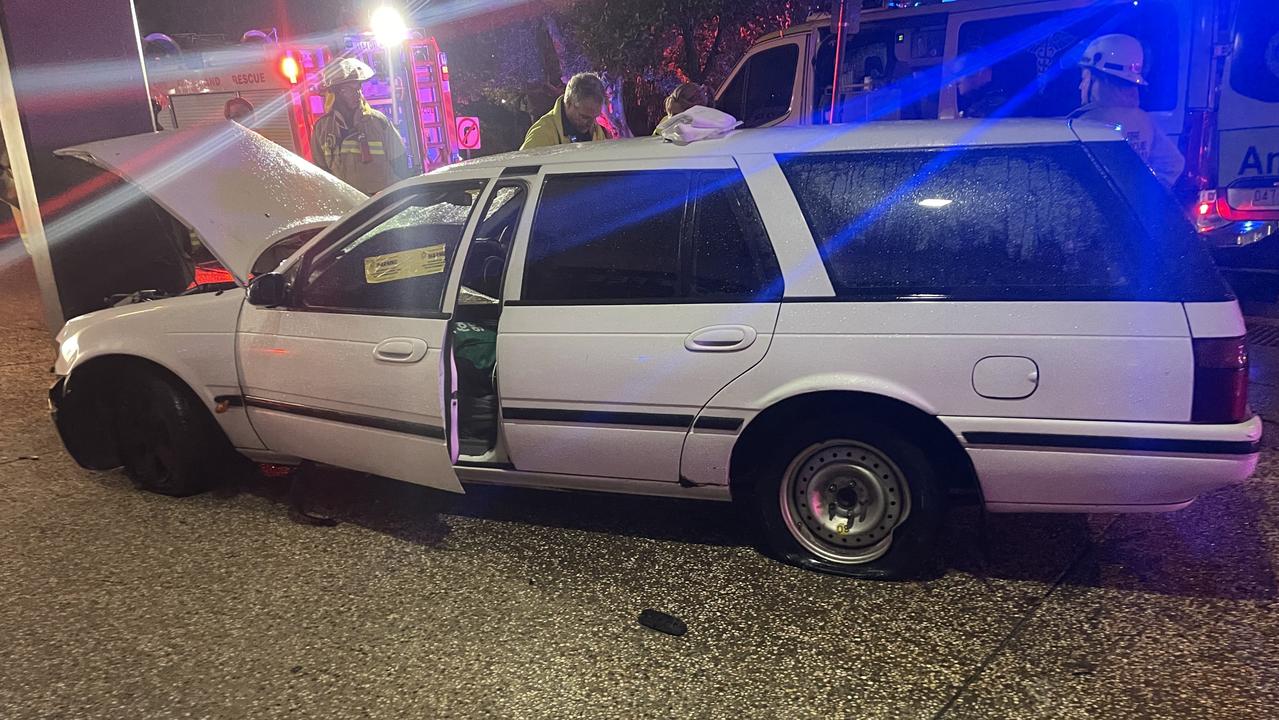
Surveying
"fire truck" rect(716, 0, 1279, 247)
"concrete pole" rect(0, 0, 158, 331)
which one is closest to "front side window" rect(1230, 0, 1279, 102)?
"fire truck" rect(716, 0, 1279, 247)

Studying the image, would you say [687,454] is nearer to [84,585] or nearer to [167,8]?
[84,585]

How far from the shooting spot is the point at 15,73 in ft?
20.7

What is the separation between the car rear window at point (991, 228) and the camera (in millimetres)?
2738

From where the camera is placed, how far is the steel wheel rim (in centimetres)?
309

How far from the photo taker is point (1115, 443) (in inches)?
109

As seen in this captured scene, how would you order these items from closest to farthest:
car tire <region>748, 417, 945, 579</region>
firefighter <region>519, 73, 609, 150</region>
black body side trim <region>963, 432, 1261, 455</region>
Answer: black body side trim <region>963, 432, 1261, 455</region>, car tire <region>748, 417, 945, 579</region>, firefighter <region>519, 73, 609, 150</region>

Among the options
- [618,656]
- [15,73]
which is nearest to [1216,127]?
[618,656]

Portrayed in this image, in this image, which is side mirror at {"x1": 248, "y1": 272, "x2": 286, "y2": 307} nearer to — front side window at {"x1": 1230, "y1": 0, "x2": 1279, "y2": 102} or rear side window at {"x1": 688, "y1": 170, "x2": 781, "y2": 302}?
rear side window at {"x1": 688, "y1": 170, "x2": 781, "y2": 302}

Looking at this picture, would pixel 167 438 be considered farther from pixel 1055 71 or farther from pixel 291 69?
pixel 291 69

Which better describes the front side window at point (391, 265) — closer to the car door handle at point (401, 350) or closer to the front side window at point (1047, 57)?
the car door handle at point (401, 350)

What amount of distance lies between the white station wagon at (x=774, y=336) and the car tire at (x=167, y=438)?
23 mm

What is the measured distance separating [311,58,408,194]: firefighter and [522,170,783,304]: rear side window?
456cm

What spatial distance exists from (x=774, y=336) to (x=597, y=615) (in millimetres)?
1189

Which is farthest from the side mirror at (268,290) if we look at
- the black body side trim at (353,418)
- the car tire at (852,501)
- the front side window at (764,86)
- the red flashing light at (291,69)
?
the red flashing light at (291,69)
